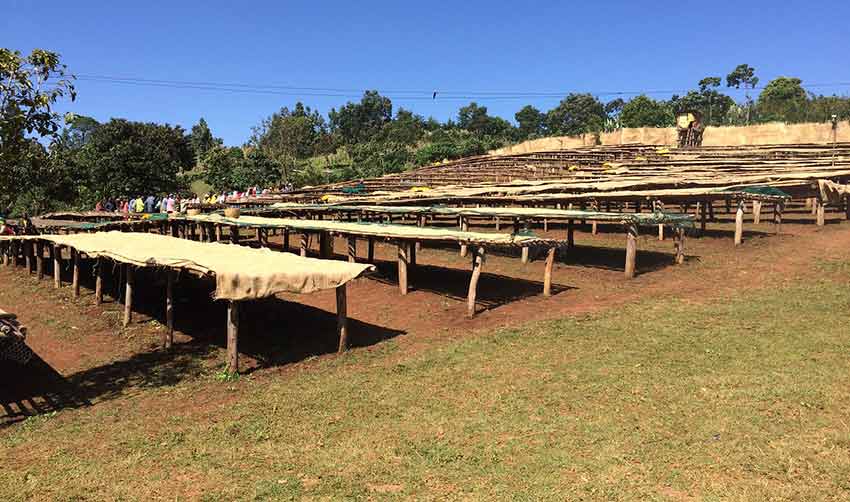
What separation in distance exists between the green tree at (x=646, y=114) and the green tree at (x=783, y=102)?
1064 cm

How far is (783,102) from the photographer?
67500 millimetres

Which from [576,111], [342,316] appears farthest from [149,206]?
[576,111]

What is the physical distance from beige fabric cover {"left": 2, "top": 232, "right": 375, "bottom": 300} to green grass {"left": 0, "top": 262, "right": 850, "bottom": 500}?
5.50ft

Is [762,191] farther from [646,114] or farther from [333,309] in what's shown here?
[646,114]

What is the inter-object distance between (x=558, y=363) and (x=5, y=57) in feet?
34.9

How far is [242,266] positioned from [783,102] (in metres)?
73.4

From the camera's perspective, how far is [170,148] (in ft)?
220

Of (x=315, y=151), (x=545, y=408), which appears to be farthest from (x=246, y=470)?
(x=315, y=151)

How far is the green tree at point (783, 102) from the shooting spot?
59.9m

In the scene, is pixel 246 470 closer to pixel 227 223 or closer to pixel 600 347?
pixel 600 347

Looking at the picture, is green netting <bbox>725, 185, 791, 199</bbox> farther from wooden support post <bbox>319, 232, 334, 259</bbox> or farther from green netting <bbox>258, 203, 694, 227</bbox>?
wooden support post <bbox>319, 232, 334, 259</bbox>

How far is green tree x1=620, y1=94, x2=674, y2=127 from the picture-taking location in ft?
248

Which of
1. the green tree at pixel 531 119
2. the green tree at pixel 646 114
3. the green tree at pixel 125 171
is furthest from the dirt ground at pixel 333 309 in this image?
the green tree at pixel 531 119

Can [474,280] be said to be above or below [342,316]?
above
